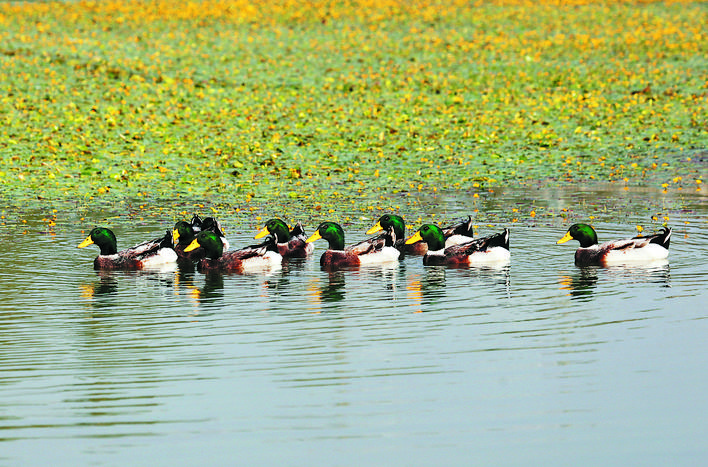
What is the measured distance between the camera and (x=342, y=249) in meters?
16.0

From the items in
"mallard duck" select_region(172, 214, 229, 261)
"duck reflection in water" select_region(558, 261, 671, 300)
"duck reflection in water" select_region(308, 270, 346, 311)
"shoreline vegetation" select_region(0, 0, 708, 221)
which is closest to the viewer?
"duck reflection in water" select_region(308, 270, 346, 311)

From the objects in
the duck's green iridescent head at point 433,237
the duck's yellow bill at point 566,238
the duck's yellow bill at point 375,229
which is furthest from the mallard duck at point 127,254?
the duck's yellow bill at point 566,238

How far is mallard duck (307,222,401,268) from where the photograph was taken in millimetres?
15766

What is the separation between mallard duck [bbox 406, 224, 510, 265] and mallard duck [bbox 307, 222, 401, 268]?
571 mm

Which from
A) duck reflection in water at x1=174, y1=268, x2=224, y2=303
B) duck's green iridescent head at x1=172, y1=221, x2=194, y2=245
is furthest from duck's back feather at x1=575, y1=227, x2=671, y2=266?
duck's green iridescent head at x1=172, y1=221, x2=194, y2=245

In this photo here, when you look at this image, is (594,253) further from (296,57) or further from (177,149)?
(296,57)

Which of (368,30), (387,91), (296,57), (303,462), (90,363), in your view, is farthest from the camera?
(368,30)

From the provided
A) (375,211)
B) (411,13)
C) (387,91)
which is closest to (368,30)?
(411,13)

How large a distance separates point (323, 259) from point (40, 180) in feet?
33.3

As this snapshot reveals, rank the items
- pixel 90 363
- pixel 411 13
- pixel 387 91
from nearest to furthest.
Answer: pixel 90 363 → pixel 387 91 → pixel 411 13

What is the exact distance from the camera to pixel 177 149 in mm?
27000

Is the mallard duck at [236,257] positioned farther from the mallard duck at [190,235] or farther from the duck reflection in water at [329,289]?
the duck reflection in water at [329,289]

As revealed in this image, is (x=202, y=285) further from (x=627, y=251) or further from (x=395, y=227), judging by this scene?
(x=627, y=251)

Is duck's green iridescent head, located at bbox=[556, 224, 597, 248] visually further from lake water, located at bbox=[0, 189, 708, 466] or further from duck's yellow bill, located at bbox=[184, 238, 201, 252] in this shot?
duck's yellow bill, located at bbox=[184, 238, 201, 252]
